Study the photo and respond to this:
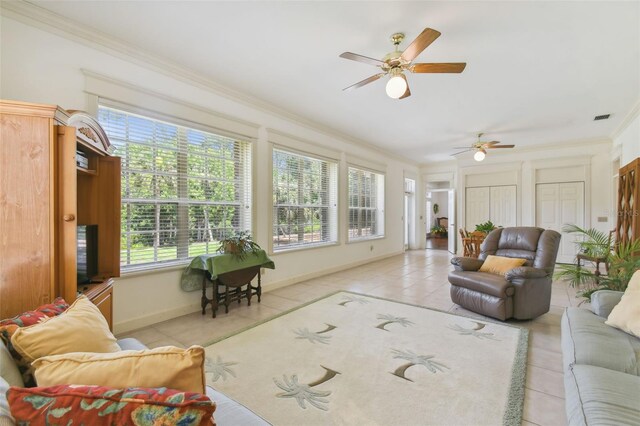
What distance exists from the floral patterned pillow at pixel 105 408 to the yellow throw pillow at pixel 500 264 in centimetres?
350

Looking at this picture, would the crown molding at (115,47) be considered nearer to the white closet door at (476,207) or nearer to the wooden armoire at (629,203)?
the wooden armoire at (629,203)

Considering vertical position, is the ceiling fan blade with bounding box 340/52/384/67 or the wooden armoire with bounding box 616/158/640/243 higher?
the ceiling fan blade with bounding box 340/52/384/67

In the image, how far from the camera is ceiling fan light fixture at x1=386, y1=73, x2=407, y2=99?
8.24 feet

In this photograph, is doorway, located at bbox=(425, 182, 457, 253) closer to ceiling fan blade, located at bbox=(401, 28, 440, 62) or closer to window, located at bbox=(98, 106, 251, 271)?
window, located at bbox=(98, 106, 251, 271)

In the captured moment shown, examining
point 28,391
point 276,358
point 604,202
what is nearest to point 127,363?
point 28,391

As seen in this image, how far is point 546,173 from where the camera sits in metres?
6.80


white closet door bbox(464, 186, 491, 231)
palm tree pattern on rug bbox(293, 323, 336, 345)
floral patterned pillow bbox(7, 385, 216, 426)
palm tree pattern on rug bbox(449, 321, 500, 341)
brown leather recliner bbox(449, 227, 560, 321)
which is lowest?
palm tree pattern on rug bbox(449, 321, 500, 341)

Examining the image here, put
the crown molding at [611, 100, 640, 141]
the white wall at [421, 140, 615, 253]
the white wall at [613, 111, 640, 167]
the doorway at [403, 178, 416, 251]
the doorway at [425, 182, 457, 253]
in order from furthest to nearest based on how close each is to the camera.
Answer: the doorway at [403, 178, 416, 251]
the doorway at [425, 182, 457, 253]
the white wall at [421, 140, 615, 253]
the white wall at [613, 111, 640, 167]
the crown molding at [611, 100, 640, 141]

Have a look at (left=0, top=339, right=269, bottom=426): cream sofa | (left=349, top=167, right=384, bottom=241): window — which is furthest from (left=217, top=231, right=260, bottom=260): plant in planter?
(left=349, top=167, right=384, bottom=241): window

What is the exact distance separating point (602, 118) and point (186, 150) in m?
6.48

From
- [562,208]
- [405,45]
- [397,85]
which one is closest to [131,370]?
[397,85]

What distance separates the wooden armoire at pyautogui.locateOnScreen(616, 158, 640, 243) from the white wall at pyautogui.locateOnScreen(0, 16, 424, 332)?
442 cm

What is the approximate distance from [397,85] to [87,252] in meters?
2.91

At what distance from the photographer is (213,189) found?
3.64m
